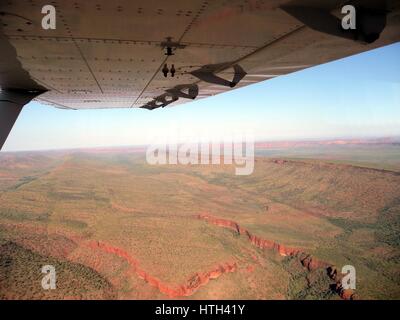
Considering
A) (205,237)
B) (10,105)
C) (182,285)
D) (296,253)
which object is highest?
(10,105)

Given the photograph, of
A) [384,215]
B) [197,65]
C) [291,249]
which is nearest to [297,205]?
[384,215]

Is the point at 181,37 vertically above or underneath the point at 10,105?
above

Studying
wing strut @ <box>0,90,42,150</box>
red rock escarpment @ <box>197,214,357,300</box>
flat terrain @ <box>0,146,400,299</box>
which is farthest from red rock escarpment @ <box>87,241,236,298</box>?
wing strut @ <box>0,90,42,150</box>

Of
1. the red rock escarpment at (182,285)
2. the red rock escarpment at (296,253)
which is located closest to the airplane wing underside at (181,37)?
the red rock escarpment at (182,285)

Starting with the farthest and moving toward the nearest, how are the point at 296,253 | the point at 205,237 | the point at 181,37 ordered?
the point at 205,237 < the point at 296,253 < the point at 181,37

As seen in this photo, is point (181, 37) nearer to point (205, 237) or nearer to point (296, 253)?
point (205, 237)

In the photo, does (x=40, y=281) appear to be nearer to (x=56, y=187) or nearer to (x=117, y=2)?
(x=117, y=2)

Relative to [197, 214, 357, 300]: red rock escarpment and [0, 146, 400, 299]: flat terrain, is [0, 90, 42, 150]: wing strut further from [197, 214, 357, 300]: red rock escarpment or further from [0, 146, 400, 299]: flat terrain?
[197, 214, 357, 300]: red rock escarpment

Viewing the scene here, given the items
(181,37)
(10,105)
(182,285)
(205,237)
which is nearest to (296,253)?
(205,237)
